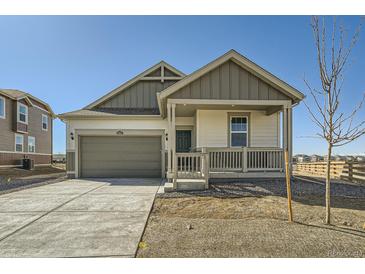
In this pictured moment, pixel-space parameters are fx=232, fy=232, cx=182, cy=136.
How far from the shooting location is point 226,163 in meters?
9.36

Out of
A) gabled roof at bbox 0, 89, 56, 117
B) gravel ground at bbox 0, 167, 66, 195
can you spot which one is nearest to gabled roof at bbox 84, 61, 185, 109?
gravel ground at bbox 0, 167, 66, 195

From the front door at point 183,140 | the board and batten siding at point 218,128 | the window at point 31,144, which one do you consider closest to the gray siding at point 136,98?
the front door at point 183,140

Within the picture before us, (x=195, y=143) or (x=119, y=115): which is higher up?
(x=119, y=115)

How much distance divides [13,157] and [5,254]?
1984 cm

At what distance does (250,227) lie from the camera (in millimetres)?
4270

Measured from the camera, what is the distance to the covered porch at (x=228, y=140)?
8.26 metres

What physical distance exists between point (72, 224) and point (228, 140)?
7.78 metres

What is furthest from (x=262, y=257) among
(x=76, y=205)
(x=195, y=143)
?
(x=195, y=143)

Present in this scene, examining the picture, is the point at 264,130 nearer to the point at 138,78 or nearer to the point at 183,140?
the point at 183,140

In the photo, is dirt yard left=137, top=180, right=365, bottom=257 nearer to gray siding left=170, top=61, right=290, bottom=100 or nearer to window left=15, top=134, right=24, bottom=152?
gray siding left=170, top=61, right=290, bottom=100

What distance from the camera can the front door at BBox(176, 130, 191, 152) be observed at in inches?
476

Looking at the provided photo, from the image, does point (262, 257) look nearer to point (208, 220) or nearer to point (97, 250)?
point (208, 220)

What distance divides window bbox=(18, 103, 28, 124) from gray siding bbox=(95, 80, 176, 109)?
37.8 feet

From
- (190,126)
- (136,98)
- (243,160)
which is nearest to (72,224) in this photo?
(243,160)
